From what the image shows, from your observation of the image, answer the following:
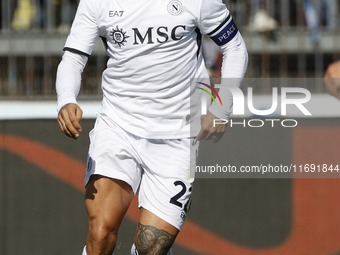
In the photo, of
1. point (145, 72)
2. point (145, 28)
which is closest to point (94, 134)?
point (145, 72)

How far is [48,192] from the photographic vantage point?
13.3 feet

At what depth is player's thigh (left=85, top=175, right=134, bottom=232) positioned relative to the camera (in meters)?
2.65

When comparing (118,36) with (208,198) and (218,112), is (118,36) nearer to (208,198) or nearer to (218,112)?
(218,112)

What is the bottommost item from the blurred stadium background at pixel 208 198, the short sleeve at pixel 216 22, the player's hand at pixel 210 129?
the blurred stadium background at pixel 208 198

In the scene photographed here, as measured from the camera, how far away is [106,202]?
8.75ft

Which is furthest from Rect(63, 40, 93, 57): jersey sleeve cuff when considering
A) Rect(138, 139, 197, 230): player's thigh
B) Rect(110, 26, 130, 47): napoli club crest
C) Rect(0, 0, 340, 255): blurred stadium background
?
Rect(0, 0, 340, 255): blurred stadium background

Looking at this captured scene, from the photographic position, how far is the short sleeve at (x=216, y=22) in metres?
2.75

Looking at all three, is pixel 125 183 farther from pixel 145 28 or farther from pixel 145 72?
pixel 145 28

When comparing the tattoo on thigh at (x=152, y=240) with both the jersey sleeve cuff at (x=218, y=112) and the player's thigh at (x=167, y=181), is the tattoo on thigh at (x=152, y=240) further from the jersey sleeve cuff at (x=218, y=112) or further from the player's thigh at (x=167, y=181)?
the jersey sleeve cuff at (x=218, y=112)

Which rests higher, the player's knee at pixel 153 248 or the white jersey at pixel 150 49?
the white jersey at pixel 150 49

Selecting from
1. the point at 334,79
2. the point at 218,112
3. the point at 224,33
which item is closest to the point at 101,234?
the point at 218,112

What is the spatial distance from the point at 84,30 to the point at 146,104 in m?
0.53

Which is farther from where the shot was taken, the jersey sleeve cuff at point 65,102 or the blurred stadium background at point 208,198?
the blurred stadium background at point 208,198

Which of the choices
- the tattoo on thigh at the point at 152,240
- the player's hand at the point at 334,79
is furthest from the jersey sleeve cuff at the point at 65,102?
the player's hand at the point at 334,79
